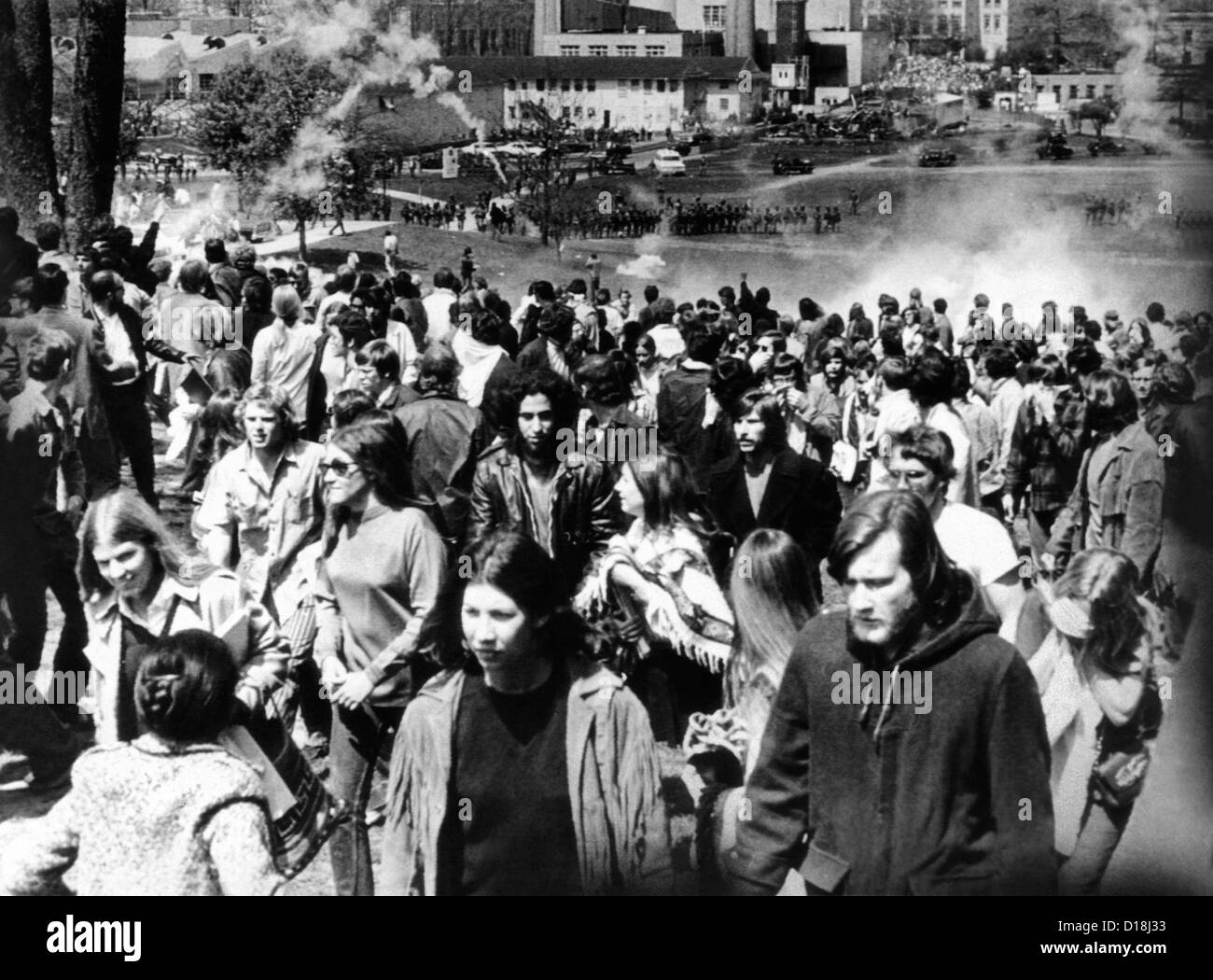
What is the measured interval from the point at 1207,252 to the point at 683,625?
2.36 metres

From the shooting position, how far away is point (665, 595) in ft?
18.4

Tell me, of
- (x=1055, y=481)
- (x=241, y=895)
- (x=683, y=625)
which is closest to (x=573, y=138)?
(x=1055, y=481)

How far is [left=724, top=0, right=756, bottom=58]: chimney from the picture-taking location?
7.19 metres

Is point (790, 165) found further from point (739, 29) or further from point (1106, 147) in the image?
point (1106, 147)

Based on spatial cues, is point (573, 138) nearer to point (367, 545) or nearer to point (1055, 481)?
point (1055, 481)

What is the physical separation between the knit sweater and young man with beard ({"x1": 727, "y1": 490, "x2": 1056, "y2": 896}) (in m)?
1.12

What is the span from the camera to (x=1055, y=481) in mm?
7266

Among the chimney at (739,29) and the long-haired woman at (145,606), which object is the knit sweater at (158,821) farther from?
the chimney at (739,29)

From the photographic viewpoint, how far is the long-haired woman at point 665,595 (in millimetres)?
5594

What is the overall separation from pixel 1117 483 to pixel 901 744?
2319 millimetres

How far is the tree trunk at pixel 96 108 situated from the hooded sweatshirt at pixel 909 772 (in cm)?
409

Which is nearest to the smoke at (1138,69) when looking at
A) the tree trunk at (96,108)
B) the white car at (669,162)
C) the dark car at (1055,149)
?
the dark car at (1055,149)

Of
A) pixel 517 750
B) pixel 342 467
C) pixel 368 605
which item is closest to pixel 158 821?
pixel 517 750
